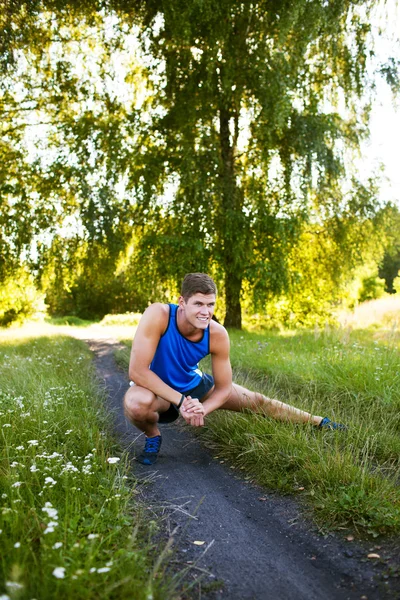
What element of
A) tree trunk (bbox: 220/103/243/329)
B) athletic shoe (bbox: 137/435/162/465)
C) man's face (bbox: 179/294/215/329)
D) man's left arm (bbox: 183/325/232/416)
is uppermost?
tree trunk (bbox: 220/103/243/329)

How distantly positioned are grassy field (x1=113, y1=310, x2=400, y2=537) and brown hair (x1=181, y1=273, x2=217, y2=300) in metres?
1.24

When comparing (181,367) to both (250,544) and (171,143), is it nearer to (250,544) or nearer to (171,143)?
(250,544)

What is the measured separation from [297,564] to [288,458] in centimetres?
116

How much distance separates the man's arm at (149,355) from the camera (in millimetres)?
4297

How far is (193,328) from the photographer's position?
439 centimetres

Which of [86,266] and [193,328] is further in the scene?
[86,266]

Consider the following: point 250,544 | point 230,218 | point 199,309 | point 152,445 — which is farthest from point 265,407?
point 230,218

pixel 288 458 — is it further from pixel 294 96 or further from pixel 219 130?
pixel 219 130

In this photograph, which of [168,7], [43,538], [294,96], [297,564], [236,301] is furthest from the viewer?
[236,301]

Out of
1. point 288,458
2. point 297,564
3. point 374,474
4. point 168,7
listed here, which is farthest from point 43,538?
point 168,7

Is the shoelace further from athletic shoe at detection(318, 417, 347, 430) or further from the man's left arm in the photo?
athletic shoe at detection(318, 417, 347, 430)

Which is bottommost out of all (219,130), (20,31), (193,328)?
(193,328)

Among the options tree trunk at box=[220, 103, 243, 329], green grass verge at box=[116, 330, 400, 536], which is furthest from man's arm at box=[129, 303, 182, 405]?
tree trunk at box=[220, 103, 243, 329]

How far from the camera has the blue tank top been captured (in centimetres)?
443
